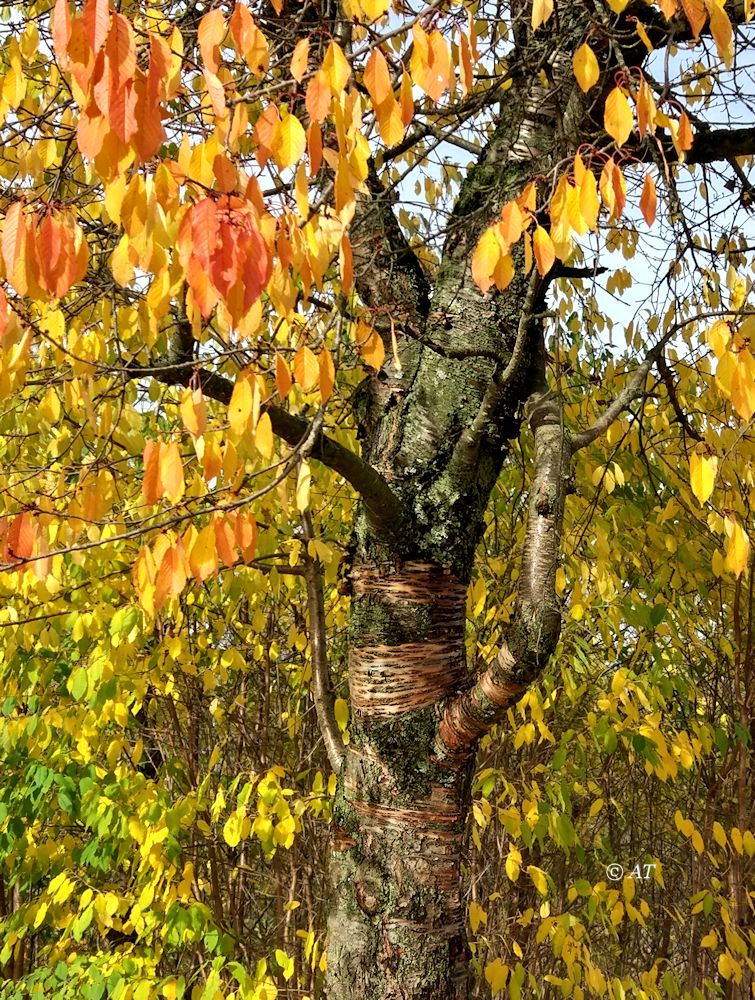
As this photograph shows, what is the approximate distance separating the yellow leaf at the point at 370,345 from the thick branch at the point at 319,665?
66 centimetres

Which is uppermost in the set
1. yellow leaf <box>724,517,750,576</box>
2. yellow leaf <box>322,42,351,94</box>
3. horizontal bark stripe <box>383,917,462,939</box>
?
yellow leaf <box>322,42,351,94</box>

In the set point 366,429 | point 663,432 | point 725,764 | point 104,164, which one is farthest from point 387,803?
point 725,764

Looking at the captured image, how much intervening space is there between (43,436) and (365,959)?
2.18m

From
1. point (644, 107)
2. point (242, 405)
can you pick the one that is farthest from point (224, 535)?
point (644, 107)

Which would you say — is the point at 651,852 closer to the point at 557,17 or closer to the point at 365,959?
the point at 365,959

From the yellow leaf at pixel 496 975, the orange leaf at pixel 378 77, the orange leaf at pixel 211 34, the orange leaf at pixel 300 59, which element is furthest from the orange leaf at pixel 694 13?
the yellow leaf at pixel 496 975

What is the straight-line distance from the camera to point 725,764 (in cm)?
389

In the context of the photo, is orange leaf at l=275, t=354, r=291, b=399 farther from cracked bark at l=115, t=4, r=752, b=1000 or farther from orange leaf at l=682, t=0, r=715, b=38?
orange leaf at l=682, t=0, r=715, b=38

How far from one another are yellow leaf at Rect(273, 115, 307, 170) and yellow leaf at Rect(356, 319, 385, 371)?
1.40 ft

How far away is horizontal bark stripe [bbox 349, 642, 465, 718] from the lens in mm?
1943

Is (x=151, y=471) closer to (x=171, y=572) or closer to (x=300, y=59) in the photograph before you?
(x=171, y=572)

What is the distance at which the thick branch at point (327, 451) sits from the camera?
159 centimetres

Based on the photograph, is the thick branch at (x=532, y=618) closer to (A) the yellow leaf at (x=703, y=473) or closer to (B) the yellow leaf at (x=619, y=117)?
(A) the yellow leaf at (x=703, y=473)

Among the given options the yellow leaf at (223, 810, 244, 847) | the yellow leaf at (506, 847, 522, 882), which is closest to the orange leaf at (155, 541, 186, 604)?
the yellow leaf at (223, 810, 244, 847)
